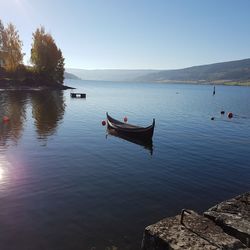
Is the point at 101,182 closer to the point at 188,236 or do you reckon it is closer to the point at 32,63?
the point at 188,236

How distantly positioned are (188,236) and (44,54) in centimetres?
11836

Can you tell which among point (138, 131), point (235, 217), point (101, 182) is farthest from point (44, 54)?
→ point (235, 217)

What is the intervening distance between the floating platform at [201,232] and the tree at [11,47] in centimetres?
11430

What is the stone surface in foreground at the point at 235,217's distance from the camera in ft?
34.7

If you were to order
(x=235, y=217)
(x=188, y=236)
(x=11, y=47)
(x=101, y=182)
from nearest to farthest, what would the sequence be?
(x=188, y=236), (x=235, y=217), (x=101, y=182), (x=11, y=47)

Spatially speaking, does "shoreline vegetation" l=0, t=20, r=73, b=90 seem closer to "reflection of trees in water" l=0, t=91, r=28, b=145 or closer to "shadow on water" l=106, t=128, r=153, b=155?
"reflection of trees in water" l=0, t=91, r=28, b=145

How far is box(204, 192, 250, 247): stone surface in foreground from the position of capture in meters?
10.6

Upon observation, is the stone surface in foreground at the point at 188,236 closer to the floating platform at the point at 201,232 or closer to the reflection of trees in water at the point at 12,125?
the floating platform at the point at 201,232

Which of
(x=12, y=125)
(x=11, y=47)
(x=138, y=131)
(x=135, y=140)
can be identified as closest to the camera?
(x=135, y=140)

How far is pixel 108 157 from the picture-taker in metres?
28.0

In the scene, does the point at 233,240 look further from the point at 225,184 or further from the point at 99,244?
the point at 225,184

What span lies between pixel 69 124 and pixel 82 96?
2393 inches

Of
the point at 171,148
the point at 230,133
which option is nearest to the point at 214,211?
the point at 171,148

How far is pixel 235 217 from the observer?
11.6 meters
